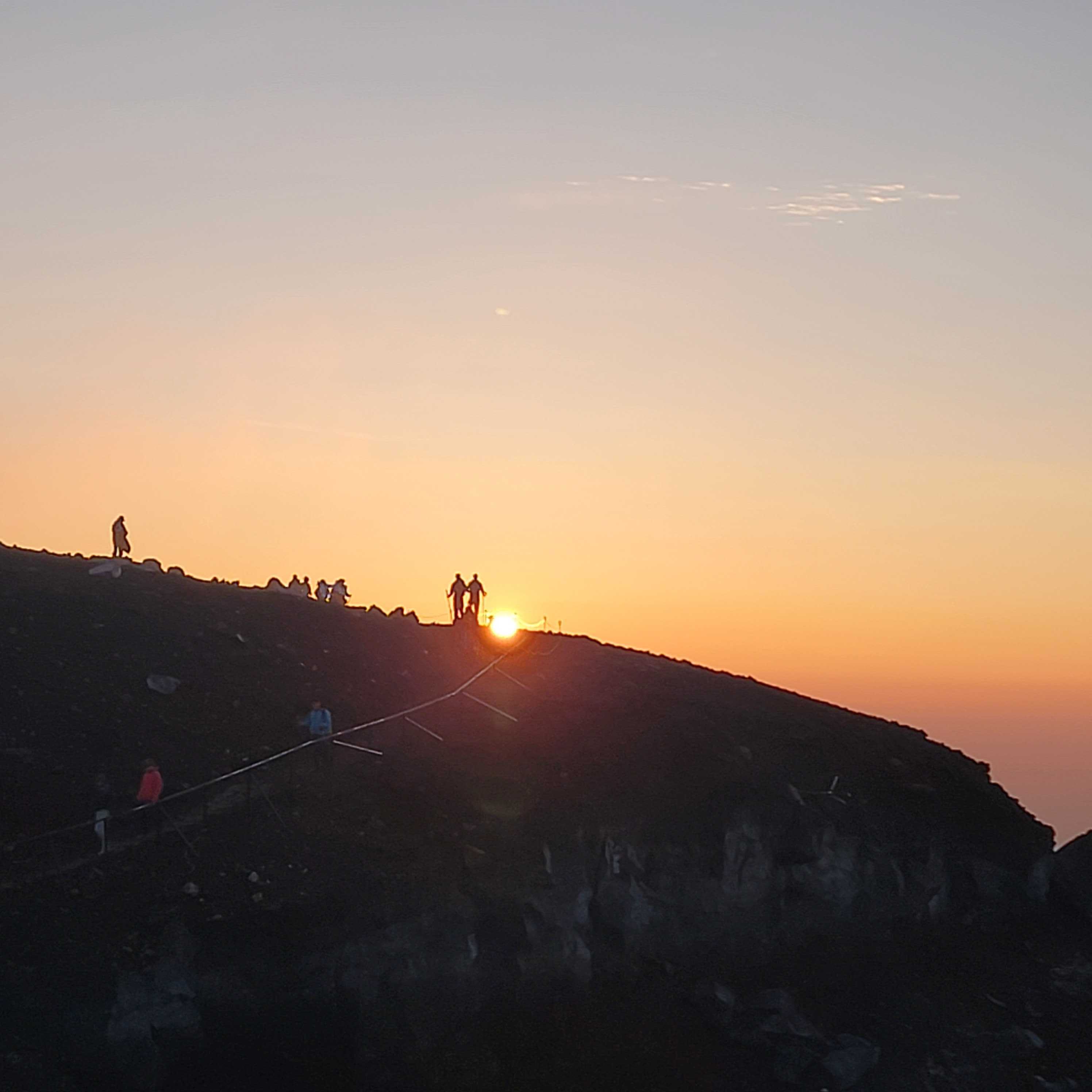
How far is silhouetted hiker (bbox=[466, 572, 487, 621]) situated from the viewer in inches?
2077

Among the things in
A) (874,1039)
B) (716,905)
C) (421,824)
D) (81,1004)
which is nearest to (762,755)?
(716,905)

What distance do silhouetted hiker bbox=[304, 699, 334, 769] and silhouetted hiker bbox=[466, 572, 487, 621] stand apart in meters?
15.3

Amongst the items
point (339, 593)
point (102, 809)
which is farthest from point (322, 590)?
point (102, 809)

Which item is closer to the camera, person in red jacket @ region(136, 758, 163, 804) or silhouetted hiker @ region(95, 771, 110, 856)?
silhouetted hiker @ region(95, 771, 110, 856)

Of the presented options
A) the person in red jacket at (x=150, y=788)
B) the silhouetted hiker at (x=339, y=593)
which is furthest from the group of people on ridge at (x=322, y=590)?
the person in red jacket at (x=150, y=788)

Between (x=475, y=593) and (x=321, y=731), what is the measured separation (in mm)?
16108

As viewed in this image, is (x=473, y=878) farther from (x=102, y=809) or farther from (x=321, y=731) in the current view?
(x=102, y=809)

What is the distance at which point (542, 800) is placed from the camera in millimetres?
38500

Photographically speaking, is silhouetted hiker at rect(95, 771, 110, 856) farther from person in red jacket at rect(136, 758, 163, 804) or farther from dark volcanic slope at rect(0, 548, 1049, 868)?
person in red jacket at rect(136, 758, 163, 804)

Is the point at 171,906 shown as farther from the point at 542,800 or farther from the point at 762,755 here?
the point at 762,755

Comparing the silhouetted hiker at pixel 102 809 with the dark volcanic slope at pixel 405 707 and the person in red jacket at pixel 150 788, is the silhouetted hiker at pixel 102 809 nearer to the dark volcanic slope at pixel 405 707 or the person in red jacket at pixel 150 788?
the dark volcanic slope at pixel 405 707

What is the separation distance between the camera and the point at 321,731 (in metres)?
37.5

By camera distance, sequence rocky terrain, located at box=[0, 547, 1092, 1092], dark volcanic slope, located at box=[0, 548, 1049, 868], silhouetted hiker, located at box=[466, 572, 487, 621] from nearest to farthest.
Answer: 1. rocky terrain, located at box=[0, 547, 1092, 1092]
2. dark volcanic slope, located at box=[0, 548, 1049, 868]
3. silhouetted hiker, located at box=[466, 572, 487, 621]

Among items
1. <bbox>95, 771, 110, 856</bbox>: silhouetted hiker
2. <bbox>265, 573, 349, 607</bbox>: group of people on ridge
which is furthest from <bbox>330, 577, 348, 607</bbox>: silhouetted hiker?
<bbox>95, 771, 110, 856</bbox>: silhouetted hiker
